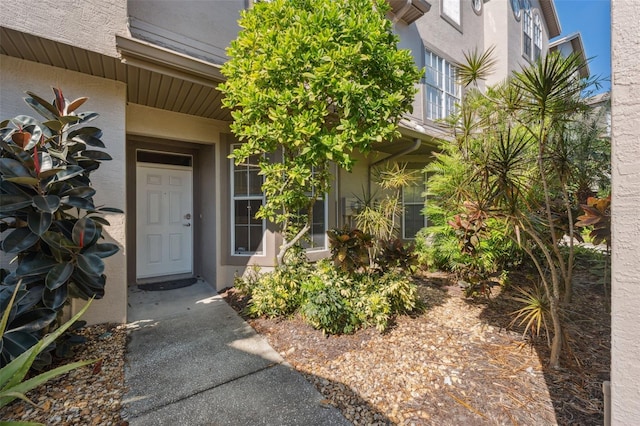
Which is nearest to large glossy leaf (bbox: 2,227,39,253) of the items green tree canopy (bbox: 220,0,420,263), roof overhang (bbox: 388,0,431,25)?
green tree canopy (bbox: 220,0,420,263)

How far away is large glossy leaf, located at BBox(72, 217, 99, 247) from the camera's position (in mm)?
2541

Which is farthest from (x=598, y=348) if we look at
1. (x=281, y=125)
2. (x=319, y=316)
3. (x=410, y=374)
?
(x=281, y=125)

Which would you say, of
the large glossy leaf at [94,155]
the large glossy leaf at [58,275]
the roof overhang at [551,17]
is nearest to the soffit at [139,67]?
the large glossy leaf at [94,155]

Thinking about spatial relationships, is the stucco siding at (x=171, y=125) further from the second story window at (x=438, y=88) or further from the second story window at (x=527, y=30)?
the second story window at (x=527, y=30)

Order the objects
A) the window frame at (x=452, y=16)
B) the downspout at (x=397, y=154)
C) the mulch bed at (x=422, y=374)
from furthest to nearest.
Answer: the window frame at (x=452, y=16)
the downspout at (x=397, y=154)
the mulch bed at (x=422, y=374)

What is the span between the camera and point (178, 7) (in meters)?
4.15

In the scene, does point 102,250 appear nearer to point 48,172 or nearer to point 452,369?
Answer: point 48,172

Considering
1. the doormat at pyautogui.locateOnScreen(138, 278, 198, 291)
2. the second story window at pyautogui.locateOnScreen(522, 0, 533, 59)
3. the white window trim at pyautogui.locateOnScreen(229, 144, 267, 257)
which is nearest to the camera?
the doormat at pyautogui.locateOnScreen(138, 278, 198, 291)

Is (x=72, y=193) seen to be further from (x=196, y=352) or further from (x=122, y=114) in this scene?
(x=196, y=352)

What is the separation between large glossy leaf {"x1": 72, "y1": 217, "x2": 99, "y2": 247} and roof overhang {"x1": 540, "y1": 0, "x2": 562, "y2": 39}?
57.8 ft

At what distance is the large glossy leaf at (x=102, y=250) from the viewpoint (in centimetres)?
267

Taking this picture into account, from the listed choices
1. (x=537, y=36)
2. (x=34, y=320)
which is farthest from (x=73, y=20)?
(x=537, y=36)

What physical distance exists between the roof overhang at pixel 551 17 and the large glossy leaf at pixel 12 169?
Result: 17.7 m

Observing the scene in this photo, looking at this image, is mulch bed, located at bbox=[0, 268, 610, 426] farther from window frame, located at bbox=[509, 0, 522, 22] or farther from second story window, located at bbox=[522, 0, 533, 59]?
second story window, located at bbox=[522, 0, 533, 59]
